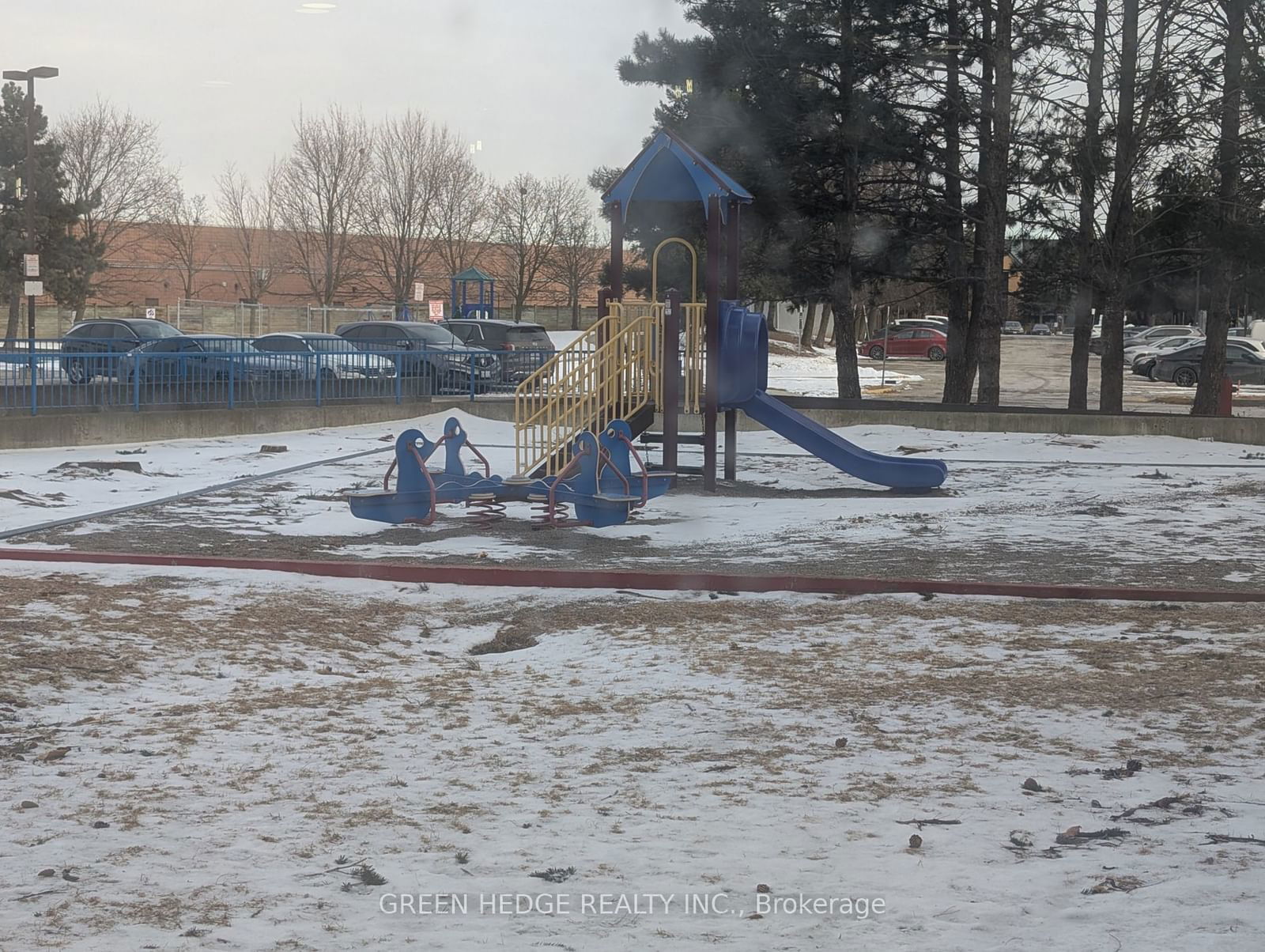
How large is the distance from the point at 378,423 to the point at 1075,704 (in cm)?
1963

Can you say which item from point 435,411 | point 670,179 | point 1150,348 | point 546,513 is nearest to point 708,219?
point 670,179

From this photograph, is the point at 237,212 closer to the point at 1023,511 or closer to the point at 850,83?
the point at 850,83

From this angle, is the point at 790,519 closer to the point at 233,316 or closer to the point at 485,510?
the point at 485,510

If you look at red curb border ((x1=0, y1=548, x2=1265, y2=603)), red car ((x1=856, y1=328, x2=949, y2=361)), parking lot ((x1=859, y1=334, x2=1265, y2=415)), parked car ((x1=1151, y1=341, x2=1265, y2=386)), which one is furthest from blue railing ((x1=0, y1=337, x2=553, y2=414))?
red car ((x1=856, y1=328, x2=949, y2=361))

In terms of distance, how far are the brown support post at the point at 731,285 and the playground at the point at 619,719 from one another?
115 inches

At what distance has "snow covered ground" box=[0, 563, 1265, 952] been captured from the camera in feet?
14.6

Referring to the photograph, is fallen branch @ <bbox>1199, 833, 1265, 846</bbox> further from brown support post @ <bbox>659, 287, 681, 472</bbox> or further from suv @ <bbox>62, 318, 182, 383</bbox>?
suv @ <bbox>62, 318, 182, 383</bbox>

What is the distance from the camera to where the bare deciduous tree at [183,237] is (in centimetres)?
7194

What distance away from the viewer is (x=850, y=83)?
1158 inches

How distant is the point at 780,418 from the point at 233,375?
11157 millimetres

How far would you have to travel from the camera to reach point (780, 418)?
16547 millimetres

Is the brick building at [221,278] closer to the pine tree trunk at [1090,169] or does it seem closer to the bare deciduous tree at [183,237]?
the bare deciduous tree at [183,237]

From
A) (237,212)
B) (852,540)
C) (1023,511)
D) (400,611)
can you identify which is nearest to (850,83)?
(1023,511)

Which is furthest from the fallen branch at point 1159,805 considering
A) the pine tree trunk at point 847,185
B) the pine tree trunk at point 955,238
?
the pine tree trunk at point 847,185
